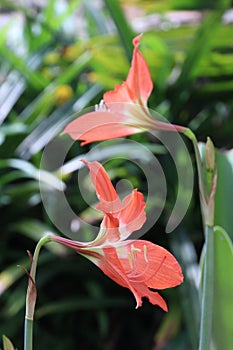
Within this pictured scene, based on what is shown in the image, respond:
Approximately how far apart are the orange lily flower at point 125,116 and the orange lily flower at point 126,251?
65 mm

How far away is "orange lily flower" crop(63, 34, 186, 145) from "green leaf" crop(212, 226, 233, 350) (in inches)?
7.8

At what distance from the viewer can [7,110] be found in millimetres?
1367

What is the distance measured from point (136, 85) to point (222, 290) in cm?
27

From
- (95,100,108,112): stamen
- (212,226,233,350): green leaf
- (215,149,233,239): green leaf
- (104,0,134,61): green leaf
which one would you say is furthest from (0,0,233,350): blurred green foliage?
(95,100,108,112): stamen

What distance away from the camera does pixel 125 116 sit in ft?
1.56

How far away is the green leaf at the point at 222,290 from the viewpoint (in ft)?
2.06

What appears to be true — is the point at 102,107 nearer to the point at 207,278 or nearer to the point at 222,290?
the point at 207,278

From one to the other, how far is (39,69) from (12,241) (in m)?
0.48

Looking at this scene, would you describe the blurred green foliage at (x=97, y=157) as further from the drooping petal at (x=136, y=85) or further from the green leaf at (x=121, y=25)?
the drooping petal at (x=136, y=85)

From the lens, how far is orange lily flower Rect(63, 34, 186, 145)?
47 cm

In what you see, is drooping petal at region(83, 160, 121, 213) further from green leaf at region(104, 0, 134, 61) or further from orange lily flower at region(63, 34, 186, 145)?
green leaf at region(104, 0, 134, 61)

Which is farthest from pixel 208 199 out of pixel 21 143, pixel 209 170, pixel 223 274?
pixel 21 143

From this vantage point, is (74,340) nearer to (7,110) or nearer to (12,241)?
(12,241)

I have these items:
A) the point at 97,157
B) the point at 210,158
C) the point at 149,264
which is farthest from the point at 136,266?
the point at 97,157
